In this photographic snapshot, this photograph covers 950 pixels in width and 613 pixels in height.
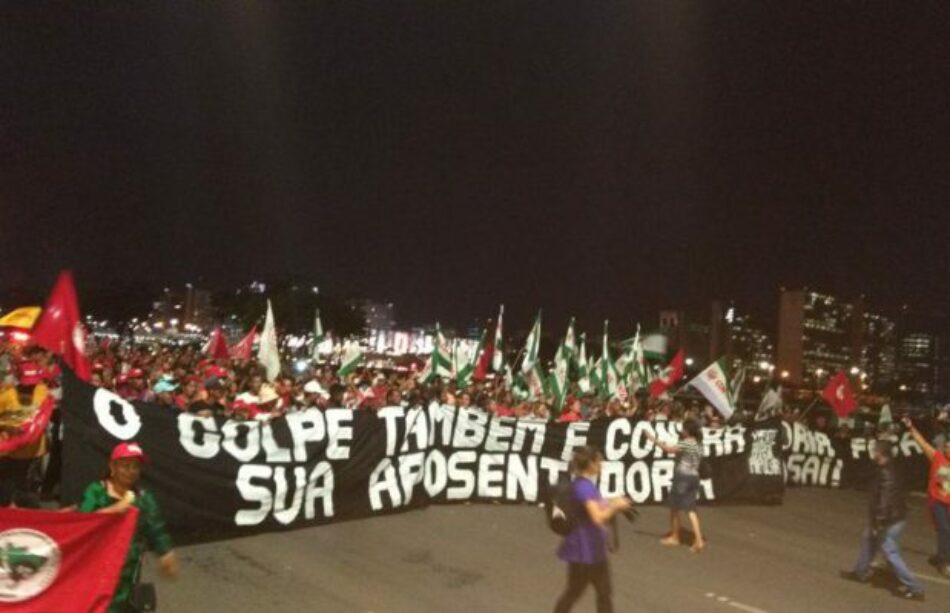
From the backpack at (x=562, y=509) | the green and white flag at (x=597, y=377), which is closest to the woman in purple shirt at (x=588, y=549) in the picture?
the backpack at (x=562, y=509)

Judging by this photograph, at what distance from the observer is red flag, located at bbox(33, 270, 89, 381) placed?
8.09 meters

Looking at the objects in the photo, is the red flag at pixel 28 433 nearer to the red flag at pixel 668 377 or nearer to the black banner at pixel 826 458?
the black banner at pixel 826 458

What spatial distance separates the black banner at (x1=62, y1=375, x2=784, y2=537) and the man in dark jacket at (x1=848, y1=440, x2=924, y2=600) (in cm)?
483

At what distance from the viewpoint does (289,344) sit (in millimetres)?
76688

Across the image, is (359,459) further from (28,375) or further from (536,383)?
(536,383)

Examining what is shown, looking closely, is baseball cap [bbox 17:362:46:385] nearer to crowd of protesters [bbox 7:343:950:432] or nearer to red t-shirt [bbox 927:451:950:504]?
crowd of protesters [bbox 7:343:950:432]

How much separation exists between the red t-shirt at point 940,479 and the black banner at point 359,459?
14.7 ft

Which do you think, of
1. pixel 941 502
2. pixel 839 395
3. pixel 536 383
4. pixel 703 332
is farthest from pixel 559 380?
pixel 703 332

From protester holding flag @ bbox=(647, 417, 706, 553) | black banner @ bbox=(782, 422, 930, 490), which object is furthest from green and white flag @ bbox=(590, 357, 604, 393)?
protester holding flag @ bbox=(647, 417, 706, 553)

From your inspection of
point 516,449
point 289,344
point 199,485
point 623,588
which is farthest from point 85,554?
point 289,344

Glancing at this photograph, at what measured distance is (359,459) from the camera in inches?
432

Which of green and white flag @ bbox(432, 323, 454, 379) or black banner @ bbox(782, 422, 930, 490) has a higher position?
green and white flag @ bbox(432, 323, 454, 379)

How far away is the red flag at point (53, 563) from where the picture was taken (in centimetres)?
503

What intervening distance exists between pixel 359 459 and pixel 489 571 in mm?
2979
